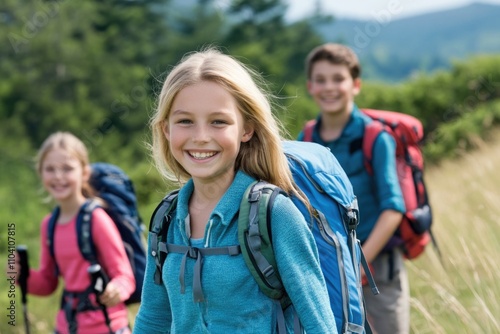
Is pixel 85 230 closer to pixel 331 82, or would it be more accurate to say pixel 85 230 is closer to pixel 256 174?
pixel 331 82

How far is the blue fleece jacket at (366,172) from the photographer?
3.62m

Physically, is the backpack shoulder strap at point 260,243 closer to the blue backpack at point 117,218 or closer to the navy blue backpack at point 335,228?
the navy blue backpack at point 335,228

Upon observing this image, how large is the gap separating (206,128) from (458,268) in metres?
3.22

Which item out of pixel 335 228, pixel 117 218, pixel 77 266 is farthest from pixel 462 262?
pixel 335 228

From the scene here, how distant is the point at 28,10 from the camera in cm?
2847

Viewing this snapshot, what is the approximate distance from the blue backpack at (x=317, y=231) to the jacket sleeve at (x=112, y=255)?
4.82 ft

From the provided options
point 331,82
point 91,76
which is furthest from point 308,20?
point 331,82

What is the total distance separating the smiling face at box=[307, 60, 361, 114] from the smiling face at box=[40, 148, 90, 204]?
1.26m

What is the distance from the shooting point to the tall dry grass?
136 inches

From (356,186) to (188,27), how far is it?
3305 centimetres

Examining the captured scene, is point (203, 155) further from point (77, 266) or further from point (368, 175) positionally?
point (77, 266)

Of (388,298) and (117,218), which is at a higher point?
(117,218)

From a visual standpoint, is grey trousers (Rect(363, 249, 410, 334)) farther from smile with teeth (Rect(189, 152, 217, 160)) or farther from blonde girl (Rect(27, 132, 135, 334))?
smile with teeth (Rect(189, 152, 217, 160))

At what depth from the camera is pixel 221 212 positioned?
2133 millimetres
